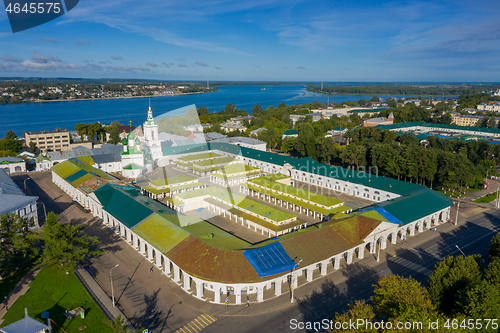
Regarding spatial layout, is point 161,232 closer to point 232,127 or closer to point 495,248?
point 495,248

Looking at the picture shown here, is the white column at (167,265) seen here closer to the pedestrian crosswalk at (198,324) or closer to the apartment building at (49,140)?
the pedestrian crosswalk at (198,324)

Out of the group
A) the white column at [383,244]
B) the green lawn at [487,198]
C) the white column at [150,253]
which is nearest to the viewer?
the white column at [150,253]

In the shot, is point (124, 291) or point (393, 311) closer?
point (393, 311)

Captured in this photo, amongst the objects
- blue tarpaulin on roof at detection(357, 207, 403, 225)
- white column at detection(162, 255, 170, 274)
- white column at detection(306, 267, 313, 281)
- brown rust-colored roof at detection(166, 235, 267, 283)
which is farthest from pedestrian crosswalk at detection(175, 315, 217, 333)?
blue tarpaulin on roof at detection(357, 207, 403, 225)

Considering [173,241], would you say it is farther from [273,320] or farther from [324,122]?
[324,122]

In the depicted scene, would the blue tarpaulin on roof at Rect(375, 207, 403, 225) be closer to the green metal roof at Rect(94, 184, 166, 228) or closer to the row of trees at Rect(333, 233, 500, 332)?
the row of trees at Rect(333, 233, 500, 332)

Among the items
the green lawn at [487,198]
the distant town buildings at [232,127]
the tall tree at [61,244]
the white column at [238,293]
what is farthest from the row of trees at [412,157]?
the tall tree at [61,244]

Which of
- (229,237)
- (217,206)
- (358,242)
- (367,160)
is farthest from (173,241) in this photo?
(367,160)
